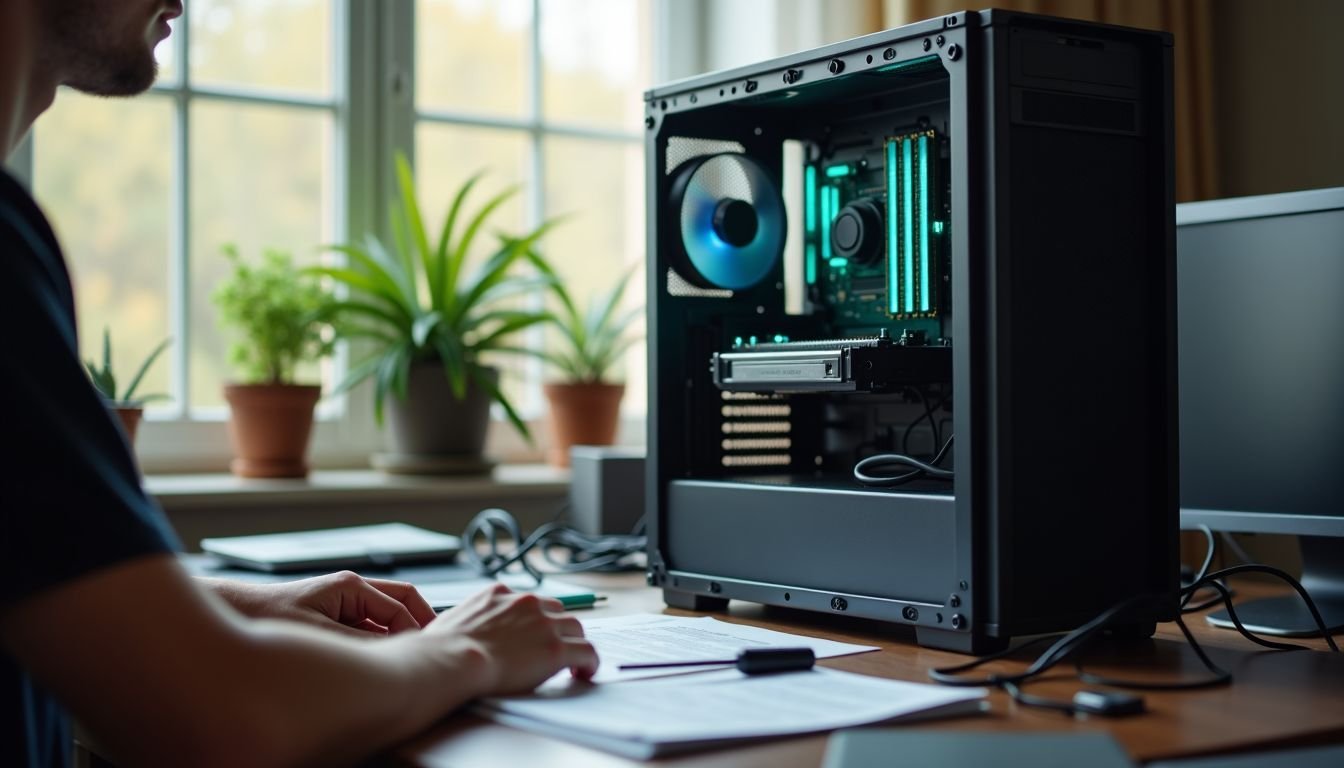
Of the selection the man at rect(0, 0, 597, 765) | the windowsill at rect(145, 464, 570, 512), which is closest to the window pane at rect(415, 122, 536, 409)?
the windowsill at rect(145, 464, 570, 512)

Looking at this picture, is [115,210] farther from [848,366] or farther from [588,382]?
[848,366]

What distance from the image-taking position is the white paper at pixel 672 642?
922 millimetres

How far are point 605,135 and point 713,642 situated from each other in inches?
64.6

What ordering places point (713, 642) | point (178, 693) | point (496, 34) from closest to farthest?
point (178, 693), point (713, 642), point (496, 34)

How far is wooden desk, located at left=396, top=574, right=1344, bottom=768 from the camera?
2.36 ft

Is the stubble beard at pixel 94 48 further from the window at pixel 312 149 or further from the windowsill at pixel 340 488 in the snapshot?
the window at pixel 312 149

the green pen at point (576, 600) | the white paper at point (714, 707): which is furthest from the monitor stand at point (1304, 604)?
the green pen at point (576, 600)

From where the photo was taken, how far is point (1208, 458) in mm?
1368

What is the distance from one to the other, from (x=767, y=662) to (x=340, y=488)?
125cm

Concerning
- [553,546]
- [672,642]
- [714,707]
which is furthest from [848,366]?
[553,546]

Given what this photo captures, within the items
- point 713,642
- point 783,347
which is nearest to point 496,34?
point 783,347

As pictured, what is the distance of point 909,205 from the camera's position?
1.13 meters

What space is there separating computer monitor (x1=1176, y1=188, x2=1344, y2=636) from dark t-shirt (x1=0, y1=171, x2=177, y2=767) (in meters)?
0.96

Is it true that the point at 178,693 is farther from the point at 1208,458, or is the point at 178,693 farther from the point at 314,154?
the point at 314,154
